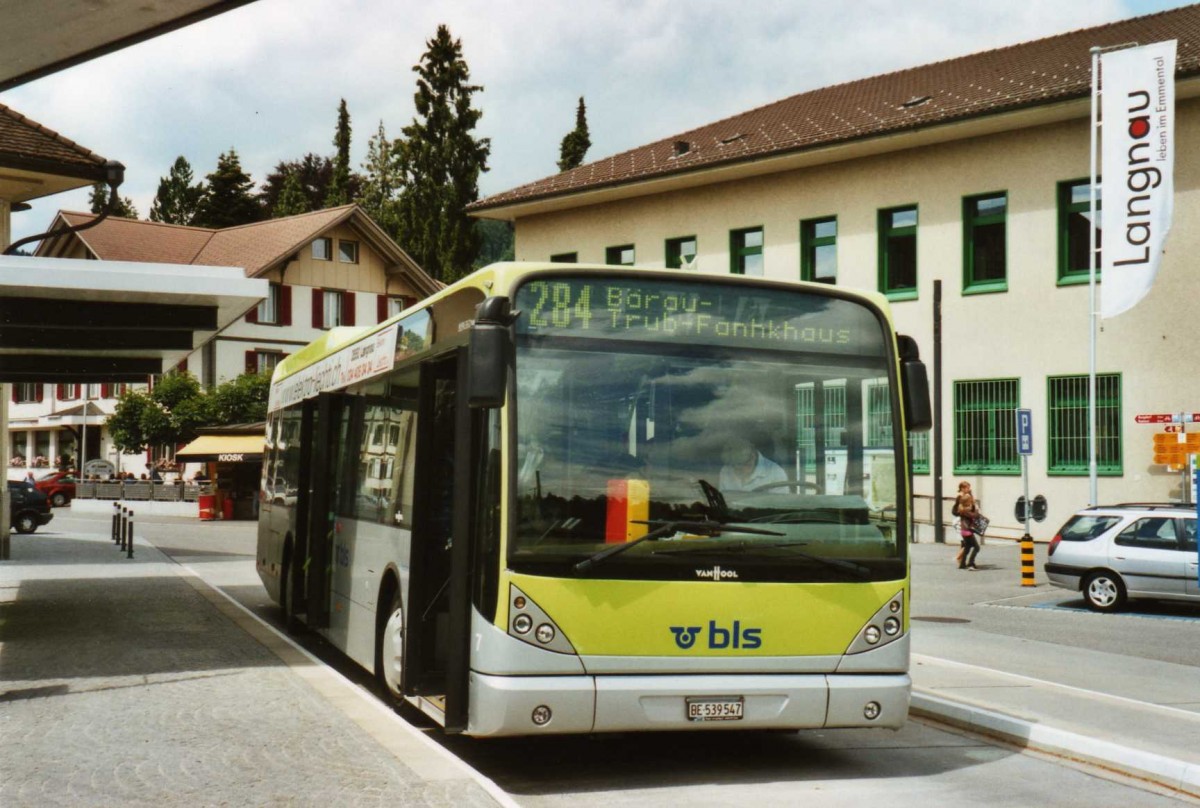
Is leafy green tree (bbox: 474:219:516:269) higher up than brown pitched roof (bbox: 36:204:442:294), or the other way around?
leafy green tree (bbox: 474:219:516:269)

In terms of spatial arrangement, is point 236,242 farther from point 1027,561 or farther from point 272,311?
point 1027,561

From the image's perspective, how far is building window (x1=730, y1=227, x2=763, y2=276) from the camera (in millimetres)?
37375

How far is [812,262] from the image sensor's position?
36.2 meters

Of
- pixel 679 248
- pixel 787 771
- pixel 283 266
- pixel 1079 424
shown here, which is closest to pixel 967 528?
pixel 1079 424

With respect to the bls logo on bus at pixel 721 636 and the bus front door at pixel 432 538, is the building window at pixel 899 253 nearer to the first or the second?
the bus front door at pixel 432 538

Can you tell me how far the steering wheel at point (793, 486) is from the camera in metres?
8.05

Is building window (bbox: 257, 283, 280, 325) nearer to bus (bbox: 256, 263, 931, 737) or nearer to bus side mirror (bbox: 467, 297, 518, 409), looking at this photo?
bus (bbox: 256, 263, 931, 737)

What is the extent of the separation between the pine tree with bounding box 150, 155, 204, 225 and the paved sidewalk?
8650 centimetres

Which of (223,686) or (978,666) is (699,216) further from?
(223,686)

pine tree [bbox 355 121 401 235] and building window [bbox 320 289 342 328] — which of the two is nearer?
building window [bbox 320 289 342 328]

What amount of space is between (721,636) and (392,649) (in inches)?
106

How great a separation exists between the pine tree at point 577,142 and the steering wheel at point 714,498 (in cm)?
7596

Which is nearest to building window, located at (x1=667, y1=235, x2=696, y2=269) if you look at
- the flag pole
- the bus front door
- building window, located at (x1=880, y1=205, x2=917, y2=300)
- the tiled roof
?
building window, located at (x1=880, y1=205, x2=917, y2=300)

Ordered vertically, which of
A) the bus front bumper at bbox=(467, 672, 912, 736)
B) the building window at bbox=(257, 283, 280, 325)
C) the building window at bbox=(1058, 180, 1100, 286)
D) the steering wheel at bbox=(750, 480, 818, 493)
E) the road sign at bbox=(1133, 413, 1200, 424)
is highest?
the building window at bbox=(257, 283, 280, 325)
